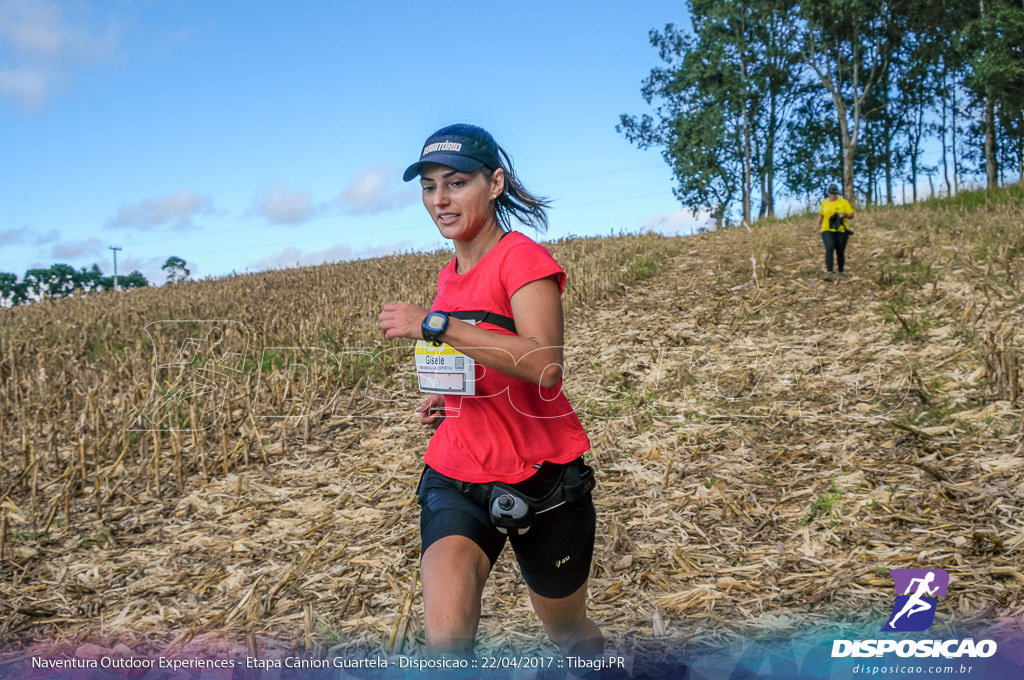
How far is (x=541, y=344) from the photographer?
2.24m

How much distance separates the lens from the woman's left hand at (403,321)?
2225 millimetres

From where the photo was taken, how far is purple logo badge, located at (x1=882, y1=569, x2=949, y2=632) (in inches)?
156

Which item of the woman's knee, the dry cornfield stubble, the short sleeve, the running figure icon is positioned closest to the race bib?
the short sleeve

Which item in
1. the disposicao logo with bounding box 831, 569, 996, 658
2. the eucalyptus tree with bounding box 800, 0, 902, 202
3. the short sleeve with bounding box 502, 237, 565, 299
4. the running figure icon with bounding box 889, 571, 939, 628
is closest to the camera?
the short sleeve with bounding box 502, 237, 565, 299

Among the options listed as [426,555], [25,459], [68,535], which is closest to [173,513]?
[68,535]

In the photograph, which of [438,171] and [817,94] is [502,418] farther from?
[817,94]

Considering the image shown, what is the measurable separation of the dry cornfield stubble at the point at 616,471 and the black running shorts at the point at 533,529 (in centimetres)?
155

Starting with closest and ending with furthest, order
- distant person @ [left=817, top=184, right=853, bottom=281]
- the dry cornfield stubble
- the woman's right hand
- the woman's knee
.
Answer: the woman's knee → the woman's right hand → the dry cornfield stubble → distant person @ [left=817, top=184, right=853, bottom=281]

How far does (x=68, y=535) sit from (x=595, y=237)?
16897mm

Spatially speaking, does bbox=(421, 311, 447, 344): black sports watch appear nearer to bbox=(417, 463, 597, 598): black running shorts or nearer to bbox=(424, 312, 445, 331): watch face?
bbox=(424, 312, 445, 331): watch face

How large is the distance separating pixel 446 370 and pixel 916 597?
11.0 ft

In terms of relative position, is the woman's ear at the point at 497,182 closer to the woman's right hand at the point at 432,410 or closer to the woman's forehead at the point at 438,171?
the woman's forehead at the point at 438,171

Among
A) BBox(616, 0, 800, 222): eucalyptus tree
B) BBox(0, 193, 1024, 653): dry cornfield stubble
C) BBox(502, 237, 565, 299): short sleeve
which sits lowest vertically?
BBox(0, 193, 1024, 653): dry cornfield stubble

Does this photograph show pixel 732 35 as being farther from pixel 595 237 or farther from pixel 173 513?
pixel 173 513
